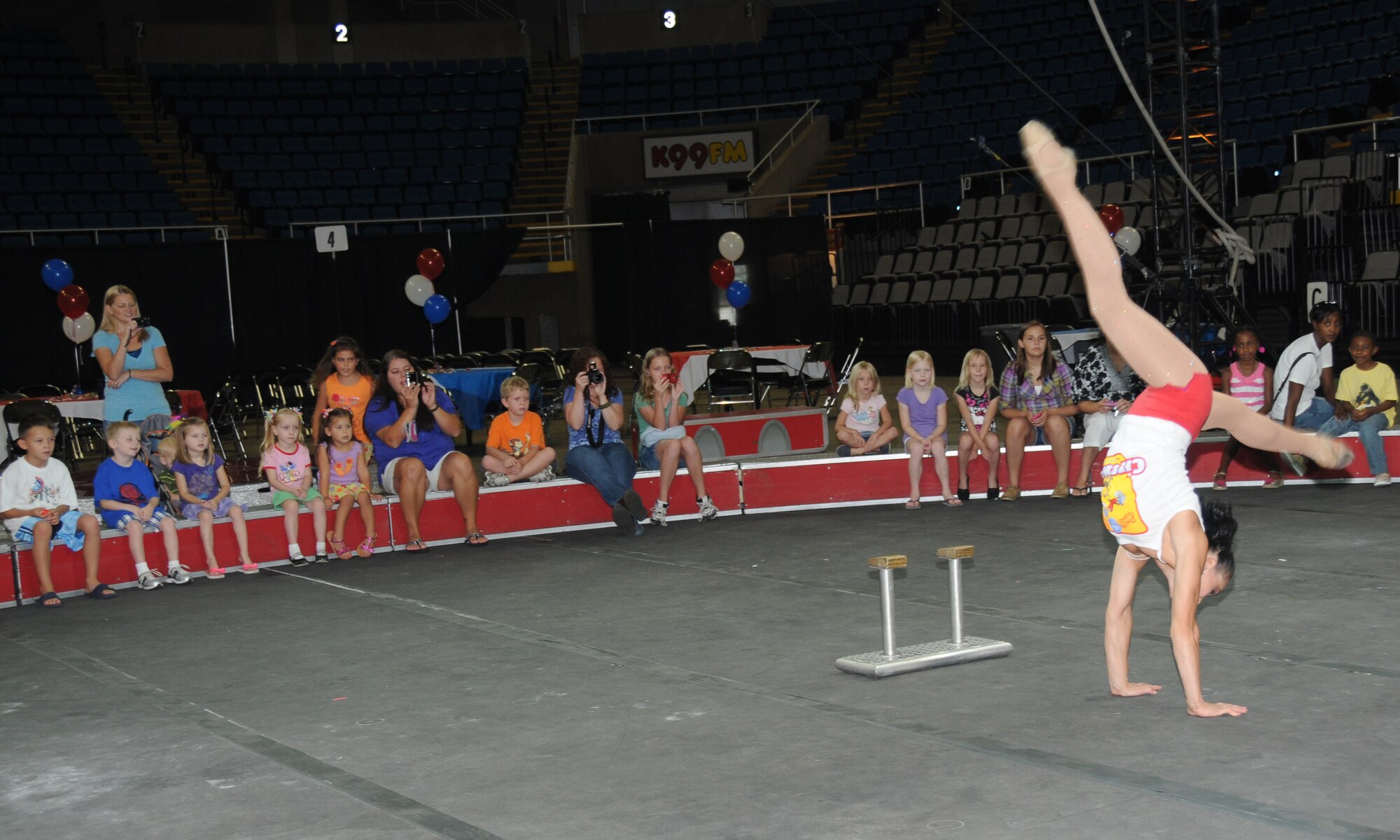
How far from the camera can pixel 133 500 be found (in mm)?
7996

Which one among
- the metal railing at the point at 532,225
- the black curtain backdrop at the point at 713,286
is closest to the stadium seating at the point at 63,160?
the metal railing at the point at 532,225

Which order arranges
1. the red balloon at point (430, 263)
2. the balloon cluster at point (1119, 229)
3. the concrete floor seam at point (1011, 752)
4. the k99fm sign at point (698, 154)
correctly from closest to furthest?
1. the concrete floor seam at point (1011, 752)
2. the balloon cluster at point (1119, 229)
3. the red balloon at point (430, 263)
4. the k99fm sign at point (698, 154)

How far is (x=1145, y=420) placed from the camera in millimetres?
4695

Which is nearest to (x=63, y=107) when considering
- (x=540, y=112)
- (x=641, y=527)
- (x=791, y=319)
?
(x=540, y=112)

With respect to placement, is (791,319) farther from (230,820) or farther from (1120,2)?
(230,820)

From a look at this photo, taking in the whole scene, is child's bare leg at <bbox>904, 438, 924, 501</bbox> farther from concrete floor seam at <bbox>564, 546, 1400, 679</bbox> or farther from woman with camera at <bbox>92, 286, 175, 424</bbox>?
woman with camera at <bbox>92, 286, 175, 424</bbox>

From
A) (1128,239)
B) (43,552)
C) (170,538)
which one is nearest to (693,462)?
(170,538)

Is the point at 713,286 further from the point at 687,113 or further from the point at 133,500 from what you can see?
the point at 133,500

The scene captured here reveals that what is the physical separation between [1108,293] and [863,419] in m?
5.50

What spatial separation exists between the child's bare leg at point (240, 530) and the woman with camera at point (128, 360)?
818 mm

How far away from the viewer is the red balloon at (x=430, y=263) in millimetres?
17688

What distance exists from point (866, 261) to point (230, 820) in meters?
20.1

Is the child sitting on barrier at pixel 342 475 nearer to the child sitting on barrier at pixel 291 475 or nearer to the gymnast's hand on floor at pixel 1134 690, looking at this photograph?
the child sitting on barrier at pixel 291 475

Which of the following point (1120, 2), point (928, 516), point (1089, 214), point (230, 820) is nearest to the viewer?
point (230, 820)
